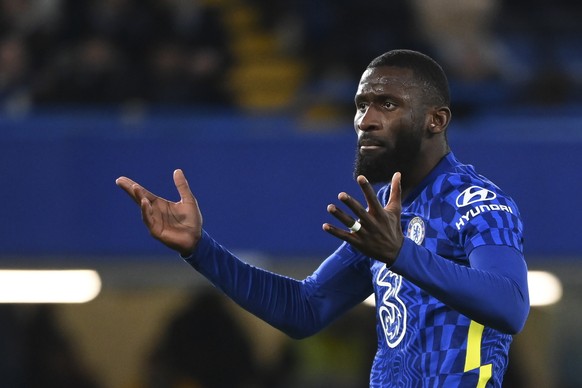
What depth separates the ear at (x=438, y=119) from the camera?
4.14m

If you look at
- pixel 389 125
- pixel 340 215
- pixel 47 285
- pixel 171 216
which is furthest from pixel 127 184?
pixel 47 285

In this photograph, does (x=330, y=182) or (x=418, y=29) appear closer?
(x=330, y=182)

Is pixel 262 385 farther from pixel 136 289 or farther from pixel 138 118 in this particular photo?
pixel 136 289

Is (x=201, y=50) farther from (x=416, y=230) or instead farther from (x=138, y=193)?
(x=416, y=230)

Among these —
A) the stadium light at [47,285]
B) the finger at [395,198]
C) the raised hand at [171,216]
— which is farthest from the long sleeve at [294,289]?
the stadium light at [47,285]

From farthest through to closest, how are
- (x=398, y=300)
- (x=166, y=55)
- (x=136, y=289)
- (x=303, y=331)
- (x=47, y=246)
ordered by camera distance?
1. (x=136, y=289)
2. (x=166, y=55)
3. (x=47, y=246)
4. (x=303, y=331)
5. (x=398, y=300)

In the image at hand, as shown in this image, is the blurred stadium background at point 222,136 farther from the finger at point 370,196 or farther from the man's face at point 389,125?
the finger at point 370,196

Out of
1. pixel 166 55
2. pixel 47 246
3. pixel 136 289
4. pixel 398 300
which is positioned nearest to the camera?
pixel 398 300

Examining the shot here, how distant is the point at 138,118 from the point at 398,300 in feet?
18.7

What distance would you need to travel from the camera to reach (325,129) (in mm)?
9398

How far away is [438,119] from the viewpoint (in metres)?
4.17

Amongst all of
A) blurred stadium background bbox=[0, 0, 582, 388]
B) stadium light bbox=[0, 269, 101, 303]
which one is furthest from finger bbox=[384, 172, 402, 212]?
stadium light bbox=[0, 269, 101, 303]

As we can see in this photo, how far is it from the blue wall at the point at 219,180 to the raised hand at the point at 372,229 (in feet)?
18.8

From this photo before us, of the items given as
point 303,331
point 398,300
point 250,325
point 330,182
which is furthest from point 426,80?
point 250,325
